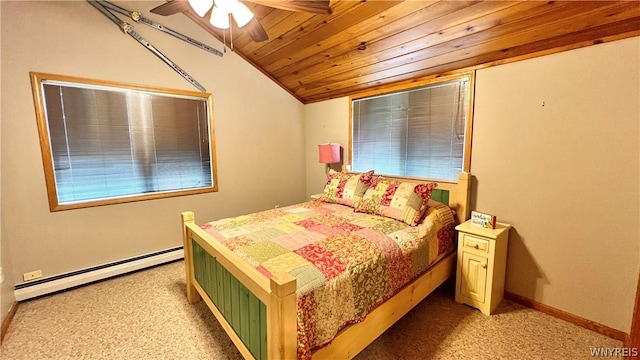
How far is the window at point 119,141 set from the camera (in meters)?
2.46

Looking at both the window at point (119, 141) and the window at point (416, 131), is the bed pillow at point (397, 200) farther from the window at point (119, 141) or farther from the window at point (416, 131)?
the window at point (119, 141)

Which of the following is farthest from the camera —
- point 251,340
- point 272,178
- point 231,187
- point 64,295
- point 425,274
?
point 272,178

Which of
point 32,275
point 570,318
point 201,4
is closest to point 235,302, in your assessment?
point 201,4

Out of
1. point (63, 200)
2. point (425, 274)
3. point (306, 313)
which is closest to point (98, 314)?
point (63, 200)

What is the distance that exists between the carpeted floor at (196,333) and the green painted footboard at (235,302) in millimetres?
329

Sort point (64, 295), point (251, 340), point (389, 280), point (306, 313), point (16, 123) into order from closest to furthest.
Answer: point (306, 313) → point (251, 340) → point (389, 280) → point (16, 123) → point (64, 295)

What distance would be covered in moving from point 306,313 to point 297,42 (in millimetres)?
2622

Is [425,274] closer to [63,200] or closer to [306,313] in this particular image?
Answer: [306,313]

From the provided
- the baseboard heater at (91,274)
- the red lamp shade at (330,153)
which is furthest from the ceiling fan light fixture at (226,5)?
the baseboard heater at (91,274)

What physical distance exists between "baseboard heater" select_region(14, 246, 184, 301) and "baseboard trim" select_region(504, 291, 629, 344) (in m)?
3.51

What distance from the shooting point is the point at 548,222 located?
211 cm

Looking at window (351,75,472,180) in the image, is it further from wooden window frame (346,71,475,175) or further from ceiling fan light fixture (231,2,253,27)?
ceiling fan light fixture (231,2,253,27)

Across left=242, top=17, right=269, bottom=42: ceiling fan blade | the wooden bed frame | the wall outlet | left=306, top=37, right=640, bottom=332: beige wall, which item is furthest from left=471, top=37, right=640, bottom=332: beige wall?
the wall outlet

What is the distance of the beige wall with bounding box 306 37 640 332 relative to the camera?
179cm
